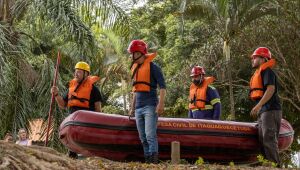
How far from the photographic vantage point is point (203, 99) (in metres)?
9.88

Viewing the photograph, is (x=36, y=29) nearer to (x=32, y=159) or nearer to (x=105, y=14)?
(x=105, y=14)

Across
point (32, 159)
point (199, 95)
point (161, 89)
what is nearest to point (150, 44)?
point (199, 95)

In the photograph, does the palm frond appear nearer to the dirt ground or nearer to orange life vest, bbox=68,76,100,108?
orange life vest, bbox=68,76,100,108

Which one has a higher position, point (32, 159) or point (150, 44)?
point (150, 44)

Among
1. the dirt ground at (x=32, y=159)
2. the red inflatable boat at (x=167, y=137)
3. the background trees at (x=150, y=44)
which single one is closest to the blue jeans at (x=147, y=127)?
the red inflatable boat at (x=167, y=137)

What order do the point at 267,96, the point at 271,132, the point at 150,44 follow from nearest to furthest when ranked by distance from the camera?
the point at 267,96 → the point at 271,132 → the point at 150,44

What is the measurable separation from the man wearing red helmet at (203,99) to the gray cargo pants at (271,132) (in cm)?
145

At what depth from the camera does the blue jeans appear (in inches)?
316

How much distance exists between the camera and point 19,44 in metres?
12.3

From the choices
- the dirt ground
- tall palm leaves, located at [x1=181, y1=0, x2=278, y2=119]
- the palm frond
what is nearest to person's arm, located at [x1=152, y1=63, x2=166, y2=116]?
the dirt ground

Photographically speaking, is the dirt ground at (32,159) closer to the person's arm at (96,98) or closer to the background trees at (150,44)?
the person's arm at (96,98)

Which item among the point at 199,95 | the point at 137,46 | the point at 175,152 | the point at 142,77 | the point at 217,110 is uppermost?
the point at 137,46

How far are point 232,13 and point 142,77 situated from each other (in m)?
8.69

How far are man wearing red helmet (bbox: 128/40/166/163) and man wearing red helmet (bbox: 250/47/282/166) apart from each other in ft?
4.56
